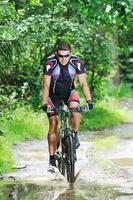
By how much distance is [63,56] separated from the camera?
9172 millimetres

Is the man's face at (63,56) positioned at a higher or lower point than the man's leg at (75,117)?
higher

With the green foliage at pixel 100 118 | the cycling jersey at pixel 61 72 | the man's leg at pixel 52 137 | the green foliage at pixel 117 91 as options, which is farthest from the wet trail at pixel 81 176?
the green foliage at pixel 117 91

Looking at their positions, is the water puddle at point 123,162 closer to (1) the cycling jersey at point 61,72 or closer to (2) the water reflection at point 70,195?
(1) the cycling jersey at point 61,72

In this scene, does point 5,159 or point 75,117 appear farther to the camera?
point 5,159

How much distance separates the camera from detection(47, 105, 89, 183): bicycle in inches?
354

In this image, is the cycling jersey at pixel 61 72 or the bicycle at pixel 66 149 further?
the cycling jersey at pixel 61 72

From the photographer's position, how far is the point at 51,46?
54.4 feet

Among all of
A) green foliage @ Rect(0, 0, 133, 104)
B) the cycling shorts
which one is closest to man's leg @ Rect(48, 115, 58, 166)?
the cycling shorts

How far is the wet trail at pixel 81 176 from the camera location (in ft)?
26.7

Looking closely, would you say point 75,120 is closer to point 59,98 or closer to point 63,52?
point 59,98

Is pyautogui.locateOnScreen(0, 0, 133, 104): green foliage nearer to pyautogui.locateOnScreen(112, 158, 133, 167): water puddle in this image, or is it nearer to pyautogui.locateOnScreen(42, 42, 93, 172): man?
pyautogui.locateOnScreen(112, 158, 133, 167): water puddle

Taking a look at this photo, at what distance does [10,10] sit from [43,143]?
197 inches

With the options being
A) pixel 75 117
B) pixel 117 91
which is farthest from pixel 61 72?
pixel 117 91

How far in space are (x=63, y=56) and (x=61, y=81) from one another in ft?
1.34
